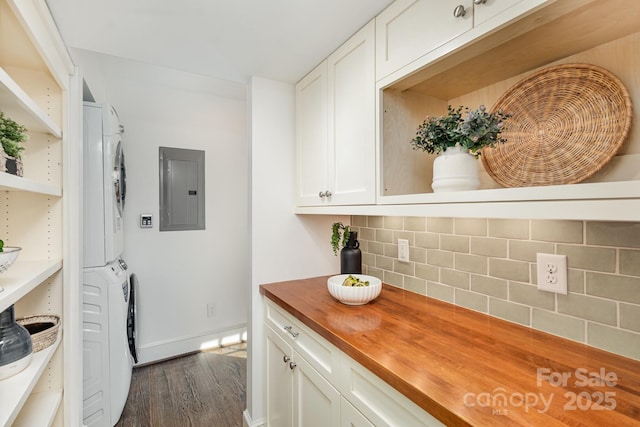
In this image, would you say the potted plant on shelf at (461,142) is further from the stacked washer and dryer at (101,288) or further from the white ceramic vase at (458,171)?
the stacked washer and dryer at (101,288)

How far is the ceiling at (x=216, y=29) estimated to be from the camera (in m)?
1.15

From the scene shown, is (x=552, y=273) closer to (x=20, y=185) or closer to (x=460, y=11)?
(x=460, y=11)

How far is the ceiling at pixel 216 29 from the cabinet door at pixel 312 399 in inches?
56.8

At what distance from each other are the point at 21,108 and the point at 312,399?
4.72 ft

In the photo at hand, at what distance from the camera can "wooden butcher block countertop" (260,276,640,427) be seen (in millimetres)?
663

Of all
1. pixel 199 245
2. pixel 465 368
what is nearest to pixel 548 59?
pixel 465 368

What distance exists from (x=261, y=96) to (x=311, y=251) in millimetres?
997

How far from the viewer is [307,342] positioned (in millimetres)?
1265

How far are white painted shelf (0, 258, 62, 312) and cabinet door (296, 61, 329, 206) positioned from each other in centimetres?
116

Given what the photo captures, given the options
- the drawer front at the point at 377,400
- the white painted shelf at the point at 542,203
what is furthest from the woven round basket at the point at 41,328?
the white painted shelf at the point at 542,203

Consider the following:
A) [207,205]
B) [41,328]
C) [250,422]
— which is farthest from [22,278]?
[207,205]

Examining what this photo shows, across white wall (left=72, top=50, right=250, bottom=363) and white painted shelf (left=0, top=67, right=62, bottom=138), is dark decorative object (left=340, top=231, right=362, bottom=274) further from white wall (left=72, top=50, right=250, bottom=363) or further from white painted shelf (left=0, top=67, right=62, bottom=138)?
white painted shelf (left=0, top=67, right=62, bottom=138)

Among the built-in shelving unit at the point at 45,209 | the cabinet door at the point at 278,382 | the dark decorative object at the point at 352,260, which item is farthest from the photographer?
the dark decorative object at the point at 352,260

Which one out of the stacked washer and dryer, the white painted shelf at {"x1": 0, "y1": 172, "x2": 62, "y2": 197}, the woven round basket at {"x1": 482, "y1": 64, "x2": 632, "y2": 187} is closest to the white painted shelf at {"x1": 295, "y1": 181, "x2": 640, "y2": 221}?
the woven round basket at {"x1": 482, "y1": 64, "x2": 632, "y2": 187}
